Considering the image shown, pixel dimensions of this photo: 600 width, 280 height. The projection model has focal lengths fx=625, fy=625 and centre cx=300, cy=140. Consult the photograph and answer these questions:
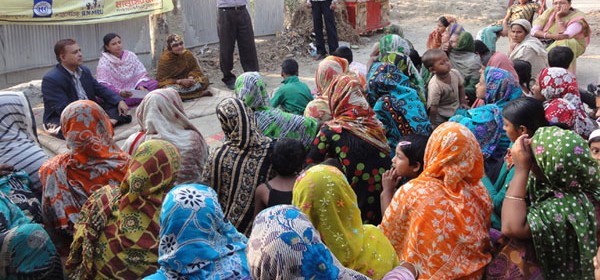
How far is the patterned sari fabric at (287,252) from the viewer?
1.99 metres

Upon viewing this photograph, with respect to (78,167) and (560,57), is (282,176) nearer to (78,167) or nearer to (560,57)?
(78,167)

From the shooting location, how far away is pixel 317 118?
5121 mm

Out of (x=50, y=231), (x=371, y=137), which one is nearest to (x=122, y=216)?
(x=50, y=231)

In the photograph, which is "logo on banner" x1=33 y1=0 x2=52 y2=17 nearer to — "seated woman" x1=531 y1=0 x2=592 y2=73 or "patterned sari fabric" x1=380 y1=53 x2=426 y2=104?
"patterned sari fabric" x1=380 y1=53 x2=426 y2=104

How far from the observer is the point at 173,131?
14.4ft

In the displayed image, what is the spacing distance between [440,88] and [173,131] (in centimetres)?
249

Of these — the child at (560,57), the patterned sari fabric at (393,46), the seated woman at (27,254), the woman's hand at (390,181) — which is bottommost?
the seated woman at (27,254)

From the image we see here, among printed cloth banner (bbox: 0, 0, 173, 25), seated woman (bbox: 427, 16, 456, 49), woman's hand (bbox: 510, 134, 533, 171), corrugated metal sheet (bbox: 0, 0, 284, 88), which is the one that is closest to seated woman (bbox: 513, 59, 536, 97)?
seated woman (bbox: 427, 16, 456, 49)

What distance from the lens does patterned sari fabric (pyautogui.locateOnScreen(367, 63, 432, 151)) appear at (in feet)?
15.4

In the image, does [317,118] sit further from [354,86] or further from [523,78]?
[523,78]

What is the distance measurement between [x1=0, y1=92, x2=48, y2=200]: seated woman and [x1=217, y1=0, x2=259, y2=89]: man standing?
432 centimetres

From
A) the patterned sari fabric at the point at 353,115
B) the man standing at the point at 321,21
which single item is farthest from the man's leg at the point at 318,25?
the patterned sari fabric at the point at 353,115

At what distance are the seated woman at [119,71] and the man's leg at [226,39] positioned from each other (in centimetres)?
128

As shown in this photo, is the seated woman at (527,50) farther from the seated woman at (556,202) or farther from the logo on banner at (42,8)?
the logo on banner at (42,8)
